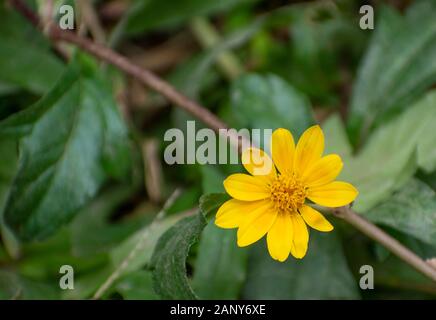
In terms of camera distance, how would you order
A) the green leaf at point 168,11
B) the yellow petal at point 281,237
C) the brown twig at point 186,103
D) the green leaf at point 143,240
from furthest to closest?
the green leaf at point 168,11 → the green leaf at point 143,240 → the brown twig at point 186,103 → the yellow petal at point 281,237

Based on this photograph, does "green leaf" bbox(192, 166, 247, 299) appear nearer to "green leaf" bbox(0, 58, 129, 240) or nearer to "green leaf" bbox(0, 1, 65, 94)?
"green leaf" bbox(0, 58, 129, 240)

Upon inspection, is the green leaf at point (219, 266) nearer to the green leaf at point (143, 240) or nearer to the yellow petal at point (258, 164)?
the green leaf at point (143, 240)

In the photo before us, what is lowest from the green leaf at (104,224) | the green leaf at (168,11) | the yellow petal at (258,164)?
the yellow petal at (258,164)

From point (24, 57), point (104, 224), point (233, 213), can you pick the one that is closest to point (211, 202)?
point (233, 213)

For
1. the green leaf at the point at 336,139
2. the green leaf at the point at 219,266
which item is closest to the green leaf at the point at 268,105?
the green leaf at the point at 336,139

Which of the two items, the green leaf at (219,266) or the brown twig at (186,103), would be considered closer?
the brown twig at (186,103)

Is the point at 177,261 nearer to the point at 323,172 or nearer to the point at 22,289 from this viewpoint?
the point at 323,172
